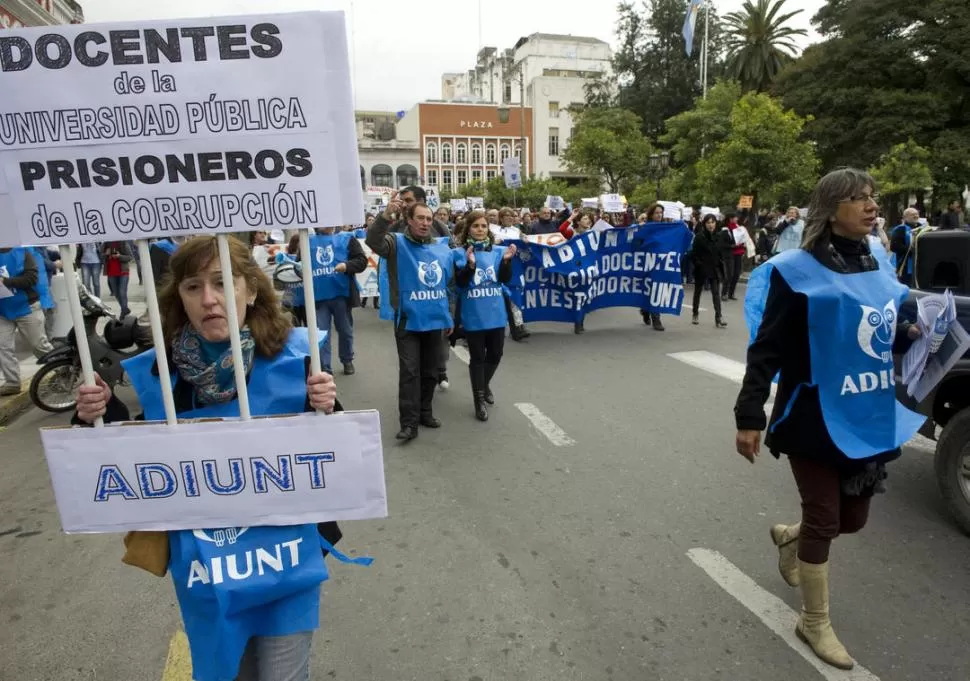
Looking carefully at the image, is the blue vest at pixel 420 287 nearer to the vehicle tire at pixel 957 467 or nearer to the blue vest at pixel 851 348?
the blue vest at pixel 851 348

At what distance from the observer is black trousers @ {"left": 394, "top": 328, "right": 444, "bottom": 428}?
18.7 feet

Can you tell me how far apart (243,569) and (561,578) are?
2008mm

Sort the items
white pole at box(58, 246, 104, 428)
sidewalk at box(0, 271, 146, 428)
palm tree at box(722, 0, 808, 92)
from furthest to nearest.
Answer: palm tree at box(722, 0, 808, 92) < sidewalk at box(0, 271, 146, 428) < white pole at box(58, 246, 104, 428)

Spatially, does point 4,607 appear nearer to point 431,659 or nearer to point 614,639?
point 431,659

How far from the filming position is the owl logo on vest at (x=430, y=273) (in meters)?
5.77

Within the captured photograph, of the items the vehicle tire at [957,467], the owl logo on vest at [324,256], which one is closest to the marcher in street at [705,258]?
the owl logo on vest at [324,256]

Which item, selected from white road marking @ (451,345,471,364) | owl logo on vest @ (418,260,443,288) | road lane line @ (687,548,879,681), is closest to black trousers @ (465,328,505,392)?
owl logo on vest @ (418,260,443,288)

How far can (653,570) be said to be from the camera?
354 centimetres

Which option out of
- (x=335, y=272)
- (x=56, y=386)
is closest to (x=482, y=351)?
(x=335, y=272)

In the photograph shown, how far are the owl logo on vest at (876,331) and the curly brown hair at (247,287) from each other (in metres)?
2.14

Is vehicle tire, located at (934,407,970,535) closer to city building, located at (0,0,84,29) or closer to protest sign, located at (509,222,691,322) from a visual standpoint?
protest sign, located at (509,222,691,322)

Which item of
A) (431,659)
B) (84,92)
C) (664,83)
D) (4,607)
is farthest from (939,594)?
(664,83)

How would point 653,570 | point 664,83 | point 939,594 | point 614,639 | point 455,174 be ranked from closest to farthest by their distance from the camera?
1. point 614,639
2. point 939,594
3. point 653,570
4. point 664,83
5. point 455,174

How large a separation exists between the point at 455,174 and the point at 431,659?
302ft
